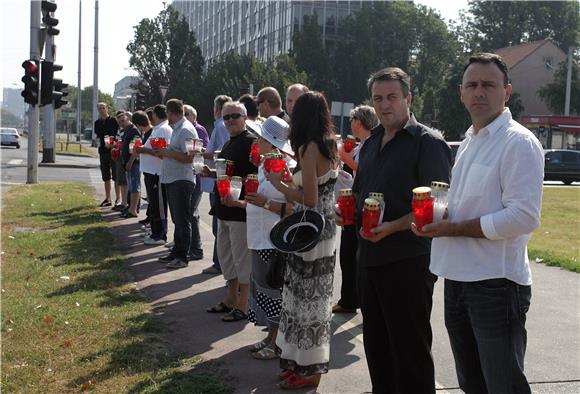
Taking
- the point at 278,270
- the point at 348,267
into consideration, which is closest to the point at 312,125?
the point at 278,270

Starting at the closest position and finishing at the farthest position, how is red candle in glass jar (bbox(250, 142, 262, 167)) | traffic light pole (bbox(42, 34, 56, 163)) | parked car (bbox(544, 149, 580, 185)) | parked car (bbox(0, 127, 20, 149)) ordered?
red candle in glass jar (bbox(250, 142, 262, 167)), traffic light pole (bbox(42, 34, 56, 163)), parked car (bbox(544, 149, 580, 185)), parked car (bbox(0, 127, 20, 149))

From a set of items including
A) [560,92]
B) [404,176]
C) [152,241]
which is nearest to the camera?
[404,176]

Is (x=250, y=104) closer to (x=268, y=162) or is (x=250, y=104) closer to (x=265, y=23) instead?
(x=268, y=162)

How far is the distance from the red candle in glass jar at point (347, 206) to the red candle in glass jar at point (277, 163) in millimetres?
694

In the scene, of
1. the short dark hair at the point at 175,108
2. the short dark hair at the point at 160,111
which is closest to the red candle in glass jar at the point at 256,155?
the short dark hair at the point at 175,108

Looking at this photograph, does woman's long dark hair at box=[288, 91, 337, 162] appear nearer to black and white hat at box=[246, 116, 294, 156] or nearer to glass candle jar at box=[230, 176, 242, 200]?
black and white hat at box=[246, 116, 294, 156]

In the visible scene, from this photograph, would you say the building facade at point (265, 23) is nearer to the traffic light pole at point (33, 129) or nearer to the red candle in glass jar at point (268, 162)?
the traffic light pole at point (33, 129)

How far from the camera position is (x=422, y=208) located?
2.91 metres

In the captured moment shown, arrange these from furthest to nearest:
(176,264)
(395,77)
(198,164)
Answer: (176,264), (198,164), (395,77)

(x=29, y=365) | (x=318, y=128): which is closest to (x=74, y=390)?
(x=29, y=365)

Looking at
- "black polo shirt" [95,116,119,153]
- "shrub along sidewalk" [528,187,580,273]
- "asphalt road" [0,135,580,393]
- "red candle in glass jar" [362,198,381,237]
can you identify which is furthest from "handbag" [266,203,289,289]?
"black polo shirt" [95,116,119,153]

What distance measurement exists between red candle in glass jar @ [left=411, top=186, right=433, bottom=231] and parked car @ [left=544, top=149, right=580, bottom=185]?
3155 cm

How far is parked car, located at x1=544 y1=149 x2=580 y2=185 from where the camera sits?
32156mm

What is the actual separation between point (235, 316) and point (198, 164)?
1.75 meters
